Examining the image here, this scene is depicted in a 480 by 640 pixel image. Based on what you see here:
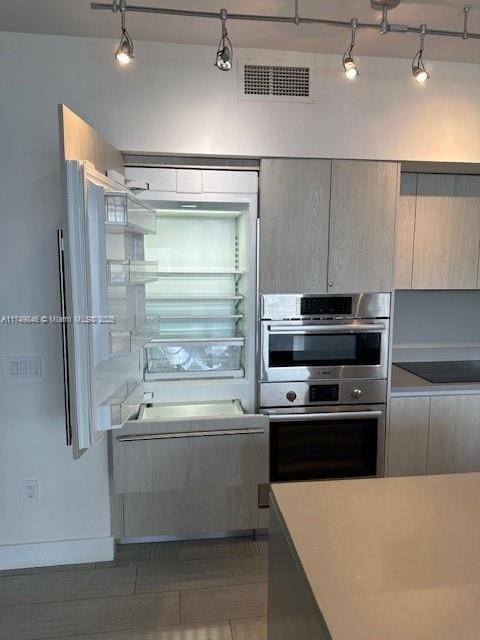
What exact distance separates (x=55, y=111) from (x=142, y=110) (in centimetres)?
42

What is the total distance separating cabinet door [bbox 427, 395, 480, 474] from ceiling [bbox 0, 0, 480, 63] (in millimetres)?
1879

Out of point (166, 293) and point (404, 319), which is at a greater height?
point (166, 293)

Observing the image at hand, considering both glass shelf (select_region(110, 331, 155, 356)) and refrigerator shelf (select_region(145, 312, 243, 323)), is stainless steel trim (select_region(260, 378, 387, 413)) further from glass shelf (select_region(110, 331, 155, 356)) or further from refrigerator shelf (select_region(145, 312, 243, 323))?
glass shelf (select_region(110, 331, 155, 356))

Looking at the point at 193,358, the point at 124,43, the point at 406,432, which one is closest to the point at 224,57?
the point at 124,43

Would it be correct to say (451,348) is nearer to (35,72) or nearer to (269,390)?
(269,390)

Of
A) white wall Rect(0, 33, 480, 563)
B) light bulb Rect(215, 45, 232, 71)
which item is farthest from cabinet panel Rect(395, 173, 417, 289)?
light bulb Rect(215, 45, 232, 71)

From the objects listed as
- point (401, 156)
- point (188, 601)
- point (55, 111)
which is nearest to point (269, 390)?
point (188, 601)

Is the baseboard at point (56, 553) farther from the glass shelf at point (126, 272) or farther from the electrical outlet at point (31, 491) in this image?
the glass shelf at point (126, 272)

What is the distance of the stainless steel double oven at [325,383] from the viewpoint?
2.49 metres

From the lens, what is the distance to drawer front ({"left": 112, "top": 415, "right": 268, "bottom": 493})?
2.32 m

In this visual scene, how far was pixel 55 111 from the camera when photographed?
7.16 feet

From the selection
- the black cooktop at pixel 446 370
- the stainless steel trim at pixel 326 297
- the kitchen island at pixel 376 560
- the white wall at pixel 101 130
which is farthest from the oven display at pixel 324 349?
the kitchen island at pixel 376 560

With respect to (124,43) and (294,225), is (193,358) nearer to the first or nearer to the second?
(294,225)

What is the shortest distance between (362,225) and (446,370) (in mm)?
1205
